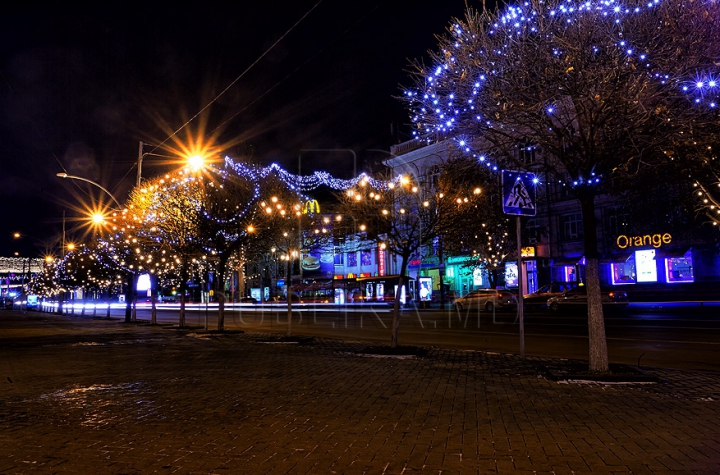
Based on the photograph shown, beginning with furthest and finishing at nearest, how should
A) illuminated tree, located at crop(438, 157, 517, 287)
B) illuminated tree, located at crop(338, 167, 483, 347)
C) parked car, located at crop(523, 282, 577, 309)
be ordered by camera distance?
parked car, located at crop(523, 282, 577, 309) < illuminated tree, located at crop(338, 167, 483, 347) < illuminated tree, located at crop(438, 157, 517, 287)

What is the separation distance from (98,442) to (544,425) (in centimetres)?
466

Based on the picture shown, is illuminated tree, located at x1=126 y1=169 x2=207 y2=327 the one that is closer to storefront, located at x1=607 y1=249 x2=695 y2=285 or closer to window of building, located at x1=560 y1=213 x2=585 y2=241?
storefront, located at x1=607 y1=249 x2=695 y2=285

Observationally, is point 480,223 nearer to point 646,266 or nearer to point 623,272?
point 646,266

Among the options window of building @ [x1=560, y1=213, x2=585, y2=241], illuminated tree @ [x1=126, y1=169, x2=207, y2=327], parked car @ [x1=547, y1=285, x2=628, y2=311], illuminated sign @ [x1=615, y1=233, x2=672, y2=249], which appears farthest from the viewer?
window of building @ [x1=560, y1=213, x2=585, y2=241]

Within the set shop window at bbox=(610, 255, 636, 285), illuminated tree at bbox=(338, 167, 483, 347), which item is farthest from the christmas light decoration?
shop window at bbox=(610, 255, 636, 285)

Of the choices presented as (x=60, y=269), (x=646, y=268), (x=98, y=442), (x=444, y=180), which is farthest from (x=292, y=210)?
(x=60, y=269)

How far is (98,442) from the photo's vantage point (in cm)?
575

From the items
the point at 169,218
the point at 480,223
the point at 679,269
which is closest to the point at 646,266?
the point at 679,269

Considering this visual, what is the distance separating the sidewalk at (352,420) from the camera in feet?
16.4

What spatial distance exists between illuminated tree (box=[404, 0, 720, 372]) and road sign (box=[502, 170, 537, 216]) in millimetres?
354

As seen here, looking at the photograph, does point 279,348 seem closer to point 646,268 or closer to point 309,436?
point 309,436

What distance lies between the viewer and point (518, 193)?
11.0 m

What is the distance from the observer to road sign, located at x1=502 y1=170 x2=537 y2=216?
35.4 ft

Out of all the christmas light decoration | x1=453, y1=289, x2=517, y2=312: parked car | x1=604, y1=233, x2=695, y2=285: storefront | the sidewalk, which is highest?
the christmas light decoration
